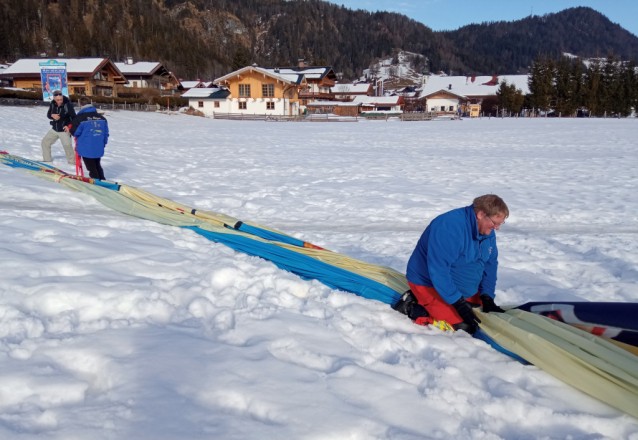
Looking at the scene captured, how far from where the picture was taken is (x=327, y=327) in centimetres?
348

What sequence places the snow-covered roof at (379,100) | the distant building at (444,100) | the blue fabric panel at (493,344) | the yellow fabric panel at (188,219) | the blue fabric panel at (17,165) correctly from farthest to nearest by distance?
the snow-covered roof at (379,100) → the distant building at (444,100) → the blue fabric panel at (17,165) → the yellow fabric panel at (188,219) → the blue fabric panel at (493,344)

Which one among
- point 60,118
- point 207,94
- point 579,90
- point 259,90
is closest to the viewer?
point 60,118

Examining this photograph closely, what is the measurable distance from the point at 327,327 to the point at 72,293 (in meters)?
1.87

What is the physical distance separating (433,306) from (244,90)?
49153mm

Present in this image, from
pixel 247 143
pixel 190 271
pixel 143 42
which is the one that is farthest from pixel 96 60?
pixel 143 42

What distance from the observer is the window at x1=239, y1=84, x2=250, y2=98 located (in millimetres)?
49656

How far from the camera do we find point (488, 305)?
3537 millimetres

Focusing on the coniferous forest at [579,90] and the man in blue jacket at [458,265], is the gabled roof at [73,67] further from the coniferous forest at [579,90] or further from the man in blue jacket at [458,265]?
the man in blue jacket at [458,265]

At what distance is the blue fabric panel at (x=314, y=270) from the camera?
13.3 ft

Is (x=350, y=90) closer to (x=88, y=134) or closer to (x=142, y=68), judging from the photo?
(x=142, y=68)

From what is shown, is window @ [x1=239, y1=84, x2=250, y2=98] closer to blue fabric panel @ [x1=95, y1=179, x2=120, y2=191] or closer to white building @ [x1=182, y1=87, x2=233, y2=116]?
white building @ [x1=182, y1=87, x2=233, y2=116]

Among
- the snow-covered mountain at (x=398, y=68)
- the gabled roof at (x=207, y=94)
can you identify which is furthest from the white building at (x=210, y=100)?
the snow-covered mountain at (x=398, y=68)

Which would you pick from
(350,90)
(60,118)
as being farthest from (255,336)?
(350,90)

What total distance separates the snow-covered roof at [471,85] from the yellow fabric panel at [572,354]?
70.1 meters
